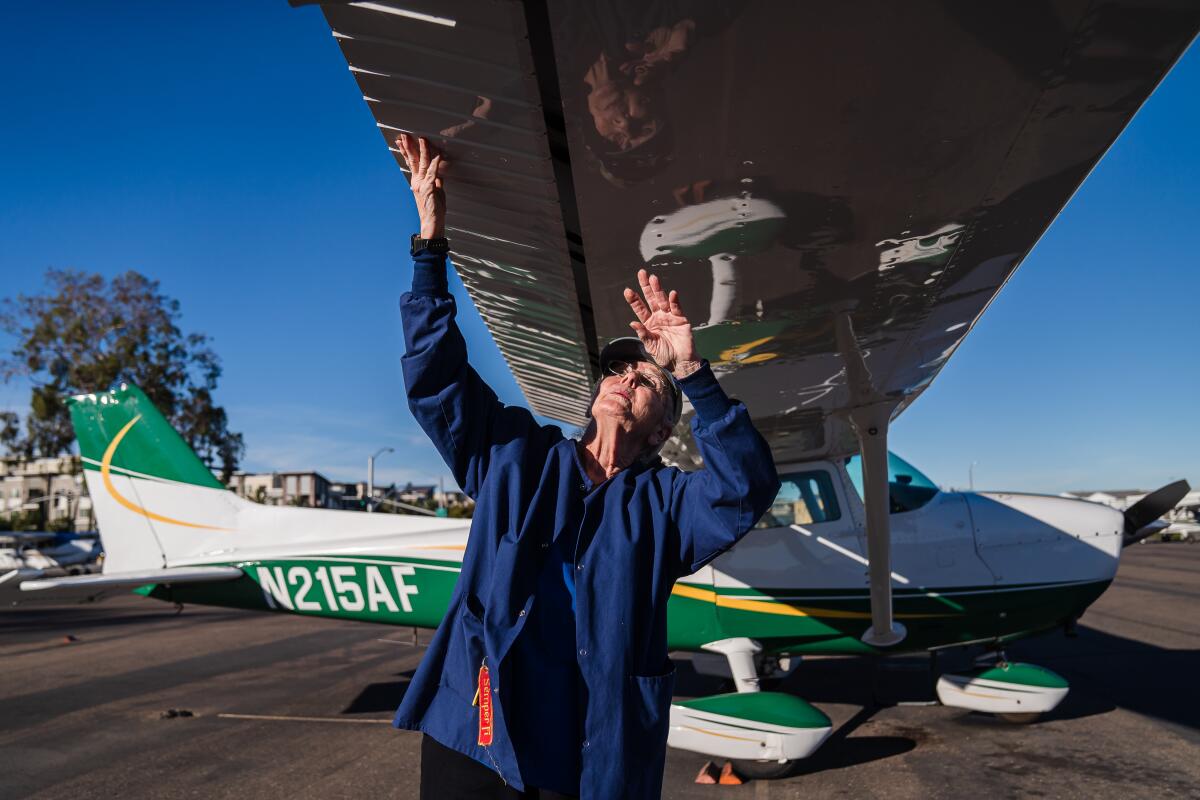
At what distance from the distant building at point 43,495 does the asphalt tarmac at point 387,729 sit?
101 ft

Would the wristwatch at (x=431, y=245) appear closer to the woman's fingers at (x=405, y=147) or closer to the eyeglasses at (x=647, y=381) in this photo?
the woman's fingers at (x=405, y=147)

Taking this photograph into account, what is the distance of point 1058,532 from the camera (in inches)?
236

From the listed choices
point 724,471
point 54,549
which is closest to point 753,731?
point 724,471

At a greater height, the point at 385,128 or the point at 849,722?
the point at 385,128

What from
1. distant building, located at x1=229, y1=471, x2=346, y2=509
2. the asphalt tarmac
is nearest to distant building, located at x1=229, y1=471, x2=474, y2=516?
distant building, located at x1=229, y1=471, x2=346, y2=509

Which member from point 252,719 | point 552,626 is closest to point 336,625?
point 252,719

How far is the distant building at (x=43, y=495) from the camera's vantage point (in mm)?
40322

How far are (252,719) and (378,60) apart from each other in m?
5.87

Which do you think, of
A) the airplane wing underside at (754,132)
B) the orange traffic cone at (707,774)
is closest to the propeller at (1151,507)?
the airplane wing underside at (754,132)

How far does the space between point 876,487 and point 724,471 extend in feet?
11.8

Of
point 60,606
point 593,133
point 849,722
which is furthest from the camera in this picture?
point 60,606

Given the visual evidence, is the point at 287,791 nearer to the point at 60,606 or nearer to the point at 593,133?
the point at 593,133

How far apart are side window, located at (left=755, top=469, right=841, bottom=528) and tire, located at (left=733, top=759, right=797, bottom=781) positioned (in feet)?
5.73

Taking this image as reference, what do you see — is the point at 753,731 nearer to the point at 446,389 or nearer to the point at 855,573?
the point at 855,573
